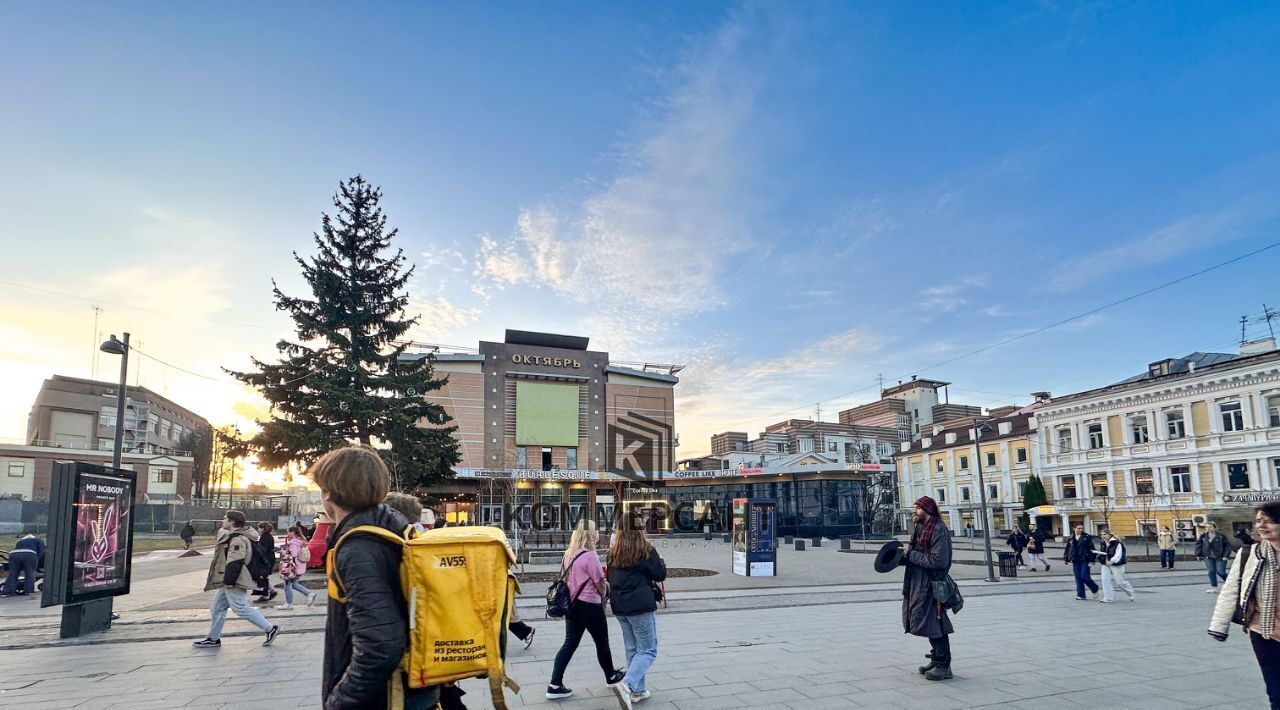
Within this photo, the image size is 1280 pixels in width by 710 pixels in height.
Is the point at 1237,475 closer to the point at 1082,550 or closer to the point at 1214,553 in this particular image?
the point at 1214,553

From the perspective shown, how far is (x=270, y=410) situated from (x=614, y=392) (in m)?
46.4

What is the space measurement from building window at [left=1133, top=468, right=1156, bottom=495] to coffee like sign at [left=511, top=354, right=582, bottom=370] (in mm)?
44317

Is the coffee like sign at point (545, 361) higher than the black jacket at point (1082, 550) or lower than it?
higher

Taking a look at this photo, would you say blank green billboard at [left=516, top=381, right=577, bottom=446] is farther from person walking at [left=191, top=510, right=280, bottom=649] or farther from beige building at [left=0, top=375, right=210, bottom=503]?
person walking at [left=191, top=510, right=280, bottom=649]

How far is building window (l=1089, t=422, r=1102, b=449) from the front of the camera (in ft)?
148

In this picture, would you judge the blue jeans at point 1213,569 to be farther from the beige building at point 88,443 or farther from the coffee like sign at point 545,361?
the beige building at point 88,443

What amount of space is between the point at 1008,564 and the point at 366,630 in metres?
23.8

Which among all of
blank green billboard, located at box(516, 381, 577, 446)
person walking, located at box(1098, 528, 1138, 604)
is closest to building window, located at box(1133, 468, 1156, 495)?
person walking, located at box(1098, 528, 1138, 604)

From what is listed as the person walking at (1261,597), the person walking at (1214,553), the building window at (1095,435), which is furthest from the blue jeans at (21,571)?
the building window at (1095,435)

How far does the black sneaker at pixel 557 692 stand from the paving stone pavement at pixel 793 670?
0.37 ft

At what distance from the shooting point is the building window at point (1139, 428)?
138 feet

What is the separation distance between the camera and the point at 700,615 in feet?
43.6

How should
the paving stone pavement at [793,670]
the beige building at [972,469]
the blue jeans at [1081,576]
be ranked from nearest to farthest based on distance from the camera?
the paving stone pavement at [793,670] < the blue jeans at [1081,576] < the beige building at [972,469]

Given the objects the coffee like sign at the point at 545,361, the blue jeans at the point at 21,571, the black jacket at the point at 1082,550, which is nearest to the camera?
the black jacket at the point at 1082,550
